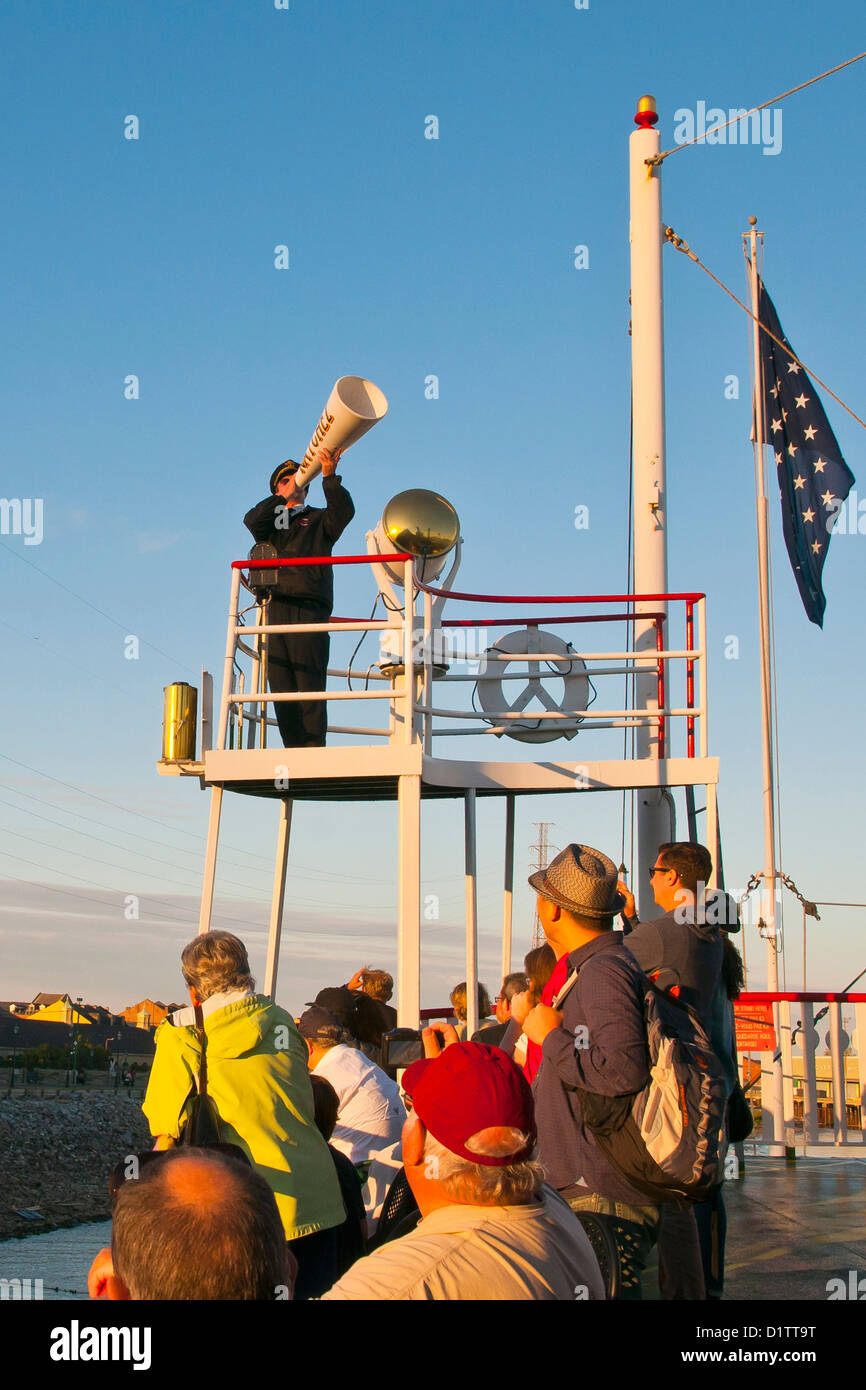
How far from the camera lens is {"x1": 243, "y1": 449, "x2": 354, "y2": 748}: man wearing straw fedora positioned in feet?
31.0

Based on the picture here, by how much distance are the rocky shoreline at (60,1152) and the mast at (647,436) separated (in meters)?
53.4

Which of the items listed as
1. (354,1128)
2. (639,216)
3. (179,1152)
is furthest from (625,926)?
(639,216)

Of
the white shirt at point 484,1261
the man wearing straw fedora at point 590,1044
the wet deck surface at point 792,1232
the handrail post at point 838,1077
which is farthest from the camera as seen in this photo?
the handrail post at point 838,1077

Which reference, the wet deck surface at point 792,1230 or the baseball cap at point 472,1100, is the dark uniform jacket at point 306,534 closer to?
the wet deck surface at point 792,1230

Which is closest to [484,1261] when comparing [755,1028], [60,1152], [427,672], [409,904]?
[409,904]

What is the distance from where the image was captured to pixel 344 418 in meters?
9.23

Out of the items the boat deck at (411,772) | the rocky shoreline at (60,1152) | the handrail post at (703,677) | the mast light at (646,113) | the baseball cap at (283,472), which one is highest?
the mast light at (646,113)

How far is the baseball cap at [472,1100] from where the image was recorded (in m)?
2.92

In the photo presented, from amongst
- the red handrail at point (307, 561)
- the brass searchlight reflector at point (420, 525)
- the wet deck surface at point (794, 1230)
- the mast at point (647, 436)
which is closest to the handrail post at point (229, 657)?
the red handrail at point (307, 561)

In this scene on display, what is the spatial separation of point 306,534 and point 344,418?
3.12ft
